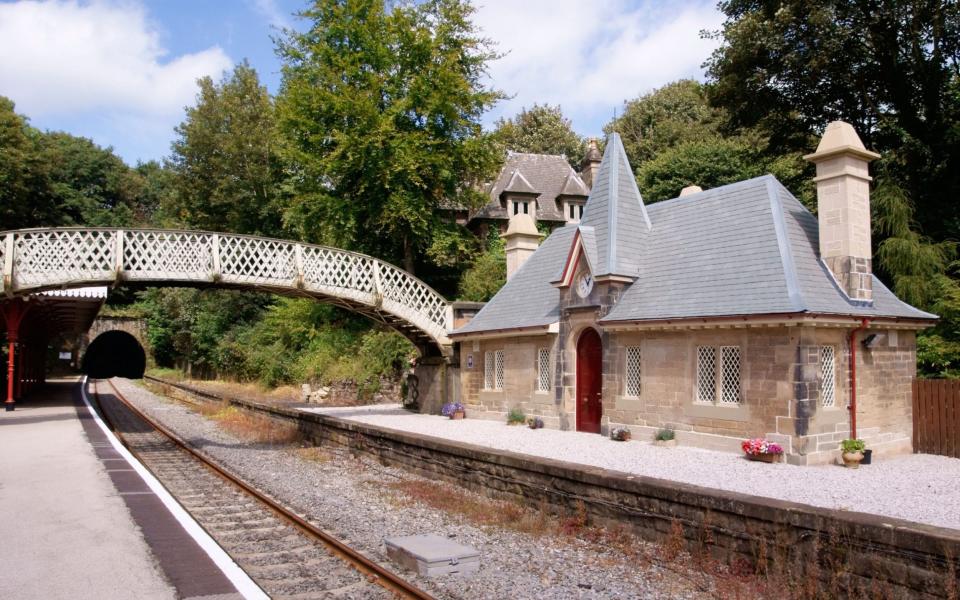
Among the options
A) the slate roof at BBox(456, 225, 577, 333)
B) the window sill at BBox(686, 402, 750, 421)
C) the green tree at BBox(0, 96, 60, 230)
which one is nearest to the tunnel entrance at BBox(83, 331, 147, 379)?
the green tree at BBox(0, 96, 60, 230)

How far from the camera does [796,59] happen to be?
76.4 ft

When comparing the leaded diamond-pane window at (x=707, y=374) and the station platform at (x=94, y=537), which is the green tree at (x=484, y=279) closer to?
the leaded diamond-pane window at (x=707, y=374)

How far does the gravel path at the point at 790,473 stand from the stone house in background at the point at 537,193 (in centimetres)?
2340

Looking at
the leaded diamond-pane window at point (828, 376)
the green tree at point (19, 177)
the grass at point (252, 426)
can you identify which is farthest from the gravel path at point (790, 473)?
the green tree at point (19, 177)

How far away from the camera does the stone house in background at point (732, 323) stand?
516 inches

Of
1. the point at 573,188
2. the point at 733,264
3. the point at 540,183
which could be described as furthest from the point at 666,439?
the point at 540,183

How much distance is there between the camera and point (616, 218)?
17750 millimetres

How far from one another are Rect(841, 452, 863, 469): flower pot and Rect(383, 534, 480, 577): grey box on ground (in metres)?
8.04

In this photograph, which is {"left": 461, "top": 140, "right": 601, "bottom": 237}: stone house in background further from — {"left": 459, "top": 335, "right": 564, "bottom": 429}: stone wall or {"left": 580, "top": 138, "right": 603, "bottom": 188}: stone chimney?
{"left": 459, "top": 335, "right": 564, "bottom": 429}: stone wall

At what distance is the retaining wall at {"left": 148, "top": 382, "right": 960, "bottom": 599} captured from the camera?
6.24 meters

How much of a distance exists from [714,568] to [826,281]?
8.43m

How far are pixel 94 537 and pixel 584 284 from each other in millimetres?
12143

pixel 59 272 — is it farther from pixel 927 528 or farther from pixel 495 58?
pixel 495 58

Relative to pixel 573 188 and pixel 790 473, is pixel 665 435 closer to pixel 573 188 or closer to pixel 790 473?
pixel 790 473
